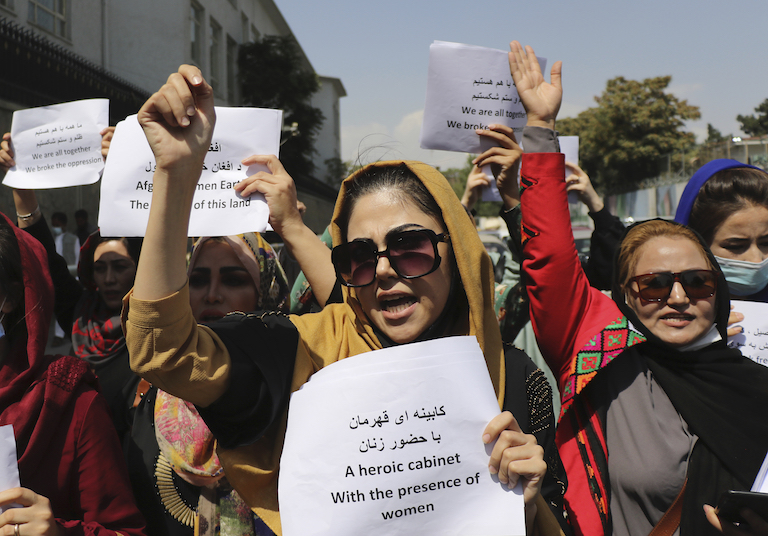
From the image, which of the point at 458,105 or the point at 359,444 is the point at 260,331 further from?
the point at 458,105

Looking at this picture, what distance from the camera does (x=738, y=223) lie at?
93.4 inches

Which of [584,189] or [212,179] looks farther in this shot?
[584,189]

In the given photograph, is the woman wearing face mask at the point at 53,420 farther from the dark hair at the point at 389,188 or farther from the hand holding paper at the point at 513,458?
the hand holding paper at the point at 513,458

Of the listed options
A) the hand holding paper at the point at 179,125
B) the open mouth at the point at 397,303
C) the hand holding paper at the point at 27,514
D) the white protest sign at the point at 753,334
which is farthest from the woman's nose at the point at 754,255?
the hand holding paper at the point at 27,514

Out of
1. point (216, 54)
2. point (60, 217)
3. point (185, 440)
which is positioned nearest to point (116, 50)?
point (216, 54)

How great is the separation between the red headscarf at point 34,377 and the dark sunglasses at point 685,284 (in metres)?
1.78

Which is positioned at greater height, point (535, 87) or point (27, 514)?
point (535, 87)

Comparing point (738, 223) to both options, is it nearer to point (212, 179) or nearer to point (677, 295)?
point (677, 295)

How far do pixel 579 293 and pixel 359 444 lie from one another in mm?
993

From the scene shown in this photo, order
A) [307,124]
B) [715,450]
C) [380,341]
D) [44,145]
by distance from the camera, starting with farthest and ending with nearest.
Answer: [307,124] < [44,145] < [715,450] < [380,341]

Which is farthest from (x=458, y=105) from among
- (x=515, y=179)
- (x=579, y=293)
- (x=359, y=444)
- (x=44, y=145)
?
(x=44, y=145)

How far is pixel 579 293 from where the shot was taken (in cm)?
199

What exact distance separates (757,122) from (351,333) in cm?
9495

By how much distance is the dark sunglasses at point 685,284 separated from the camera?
6.11 feet
